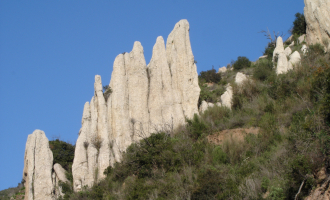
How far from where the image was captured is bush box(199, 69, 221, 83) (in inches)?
1329

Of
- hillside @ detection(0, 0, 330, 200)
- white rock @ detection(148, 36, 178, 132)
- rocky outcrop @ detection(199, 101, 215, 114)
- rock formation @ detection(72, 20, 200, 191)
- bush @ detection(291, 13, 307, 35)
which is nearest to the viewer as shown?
hillside @ detection(0, 0, 330, 200)

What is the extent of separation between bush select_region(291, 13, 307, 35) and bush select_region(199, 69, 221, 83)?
1058cm

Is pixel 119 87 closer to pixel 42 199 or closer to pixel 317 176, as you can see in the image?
pixel 42 199

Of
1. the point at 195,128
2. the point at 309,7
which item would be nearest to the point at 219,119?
the point at 195,128

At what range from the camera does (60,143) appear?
27.2m

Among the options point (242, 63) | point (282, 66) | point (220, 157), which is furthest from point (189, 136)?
point (242, 63)

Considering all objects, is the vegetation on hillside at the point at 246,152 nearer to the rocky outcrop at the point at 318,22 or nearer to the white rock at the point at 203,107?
the white rock at the point at 203,107

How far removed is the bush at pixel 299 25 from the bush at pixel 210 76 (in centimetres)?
1058

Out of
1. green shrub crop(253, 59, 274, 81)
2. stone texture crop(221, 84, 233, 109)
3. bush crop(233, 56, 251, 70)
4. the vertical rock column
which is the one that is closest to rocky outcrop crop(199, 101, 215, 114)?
stone texture crop(221, 84, 233, 109)

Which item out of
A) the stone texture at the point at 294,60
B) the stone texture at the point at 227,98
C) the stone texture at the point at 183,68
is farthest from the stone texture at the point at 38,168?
the stone texture at the point at 294,60

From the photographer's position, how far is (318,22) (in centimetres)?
2947

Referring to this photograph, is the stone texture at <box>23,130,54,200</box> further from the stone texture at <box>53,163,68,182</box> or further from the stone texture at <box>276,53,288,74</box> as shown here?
the stone texture at <box>276,53,288,74</box>

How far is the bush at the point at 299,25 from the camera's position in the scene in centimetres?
3948

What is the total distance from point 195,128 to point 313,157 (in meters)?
9.00
